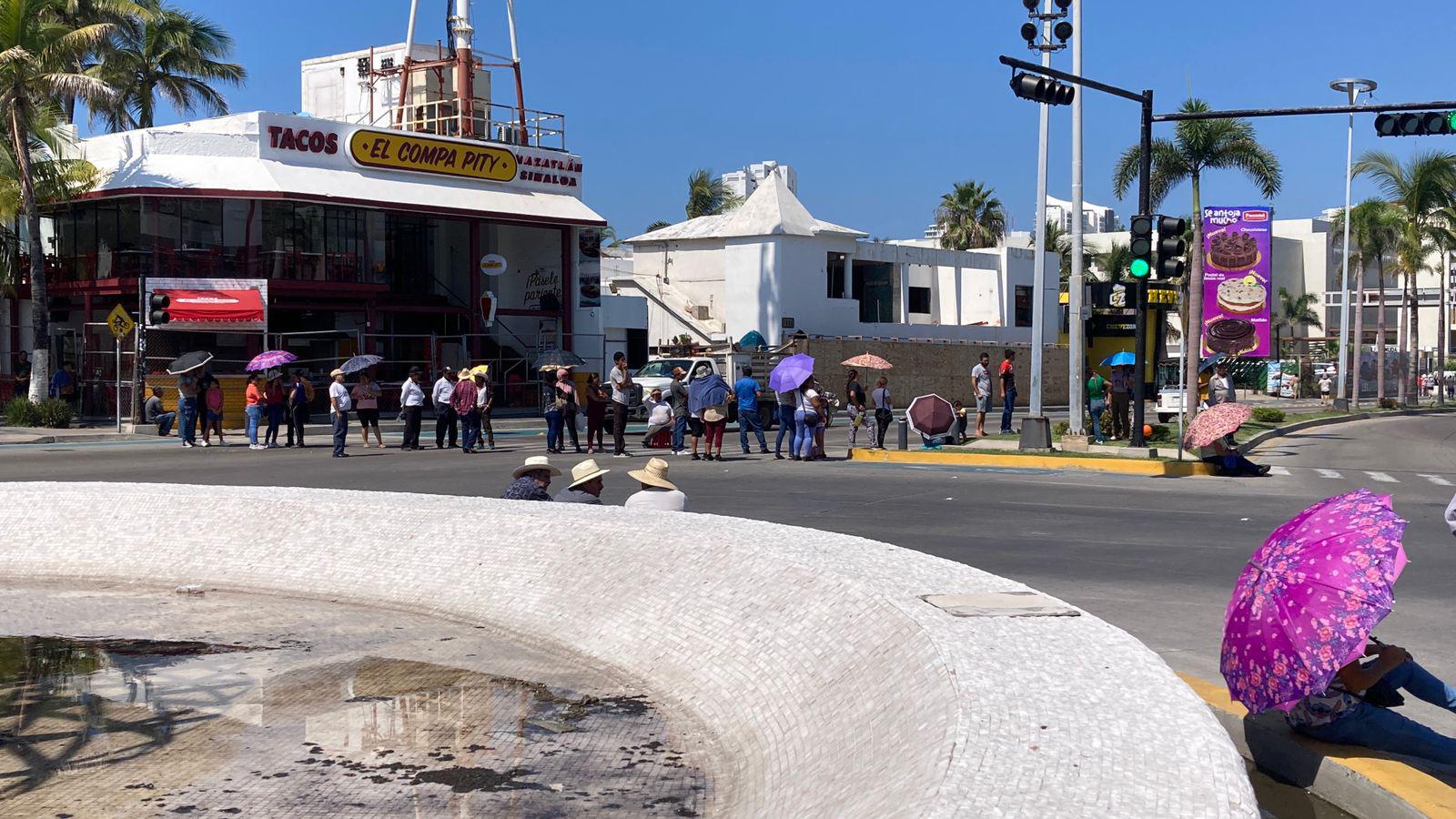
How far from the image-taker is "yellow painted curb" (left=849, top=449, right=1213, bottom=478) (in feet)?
72.7

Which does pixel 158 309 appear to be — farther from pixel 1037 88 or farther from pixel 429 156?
pixel 1037 88

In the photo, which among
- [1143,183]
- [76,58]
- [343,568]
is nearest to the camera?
[343,568]

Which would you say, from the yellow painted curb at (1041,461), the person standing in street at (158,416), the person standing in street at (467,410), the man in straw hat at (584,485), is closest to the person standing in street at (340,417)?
the person standing in street at (467,410)

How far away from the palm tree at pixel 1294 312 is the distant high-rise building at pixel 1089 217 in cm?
1477

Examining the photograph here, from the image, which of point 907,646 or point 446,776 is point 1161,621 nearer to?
point 907,646

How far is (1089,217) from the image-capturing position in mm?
107438

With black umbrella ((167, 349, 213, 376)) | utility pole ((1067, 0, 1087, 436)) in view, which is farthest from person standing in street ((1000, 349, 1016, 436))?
black umbrella ((167, 349, 213, 376))

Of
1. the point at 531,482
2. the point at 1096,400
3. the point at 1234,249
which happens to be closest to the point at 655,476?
the point at 531,482

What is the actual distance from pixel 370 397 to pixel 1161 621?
21.3m

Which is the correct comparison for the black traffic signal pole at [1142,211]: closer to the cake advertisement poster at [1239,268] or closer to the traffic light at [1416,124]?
the traffic light at [1416,124]

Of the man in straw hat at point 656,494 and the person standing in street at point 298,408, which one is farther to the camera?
the person standing in street at point 298,408

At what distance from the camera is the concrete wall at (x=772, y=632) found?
4348 mm

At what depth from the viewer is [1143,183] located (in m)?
24.7

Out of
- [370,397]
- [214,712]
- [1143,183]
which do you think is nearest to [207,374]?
[370,397]
